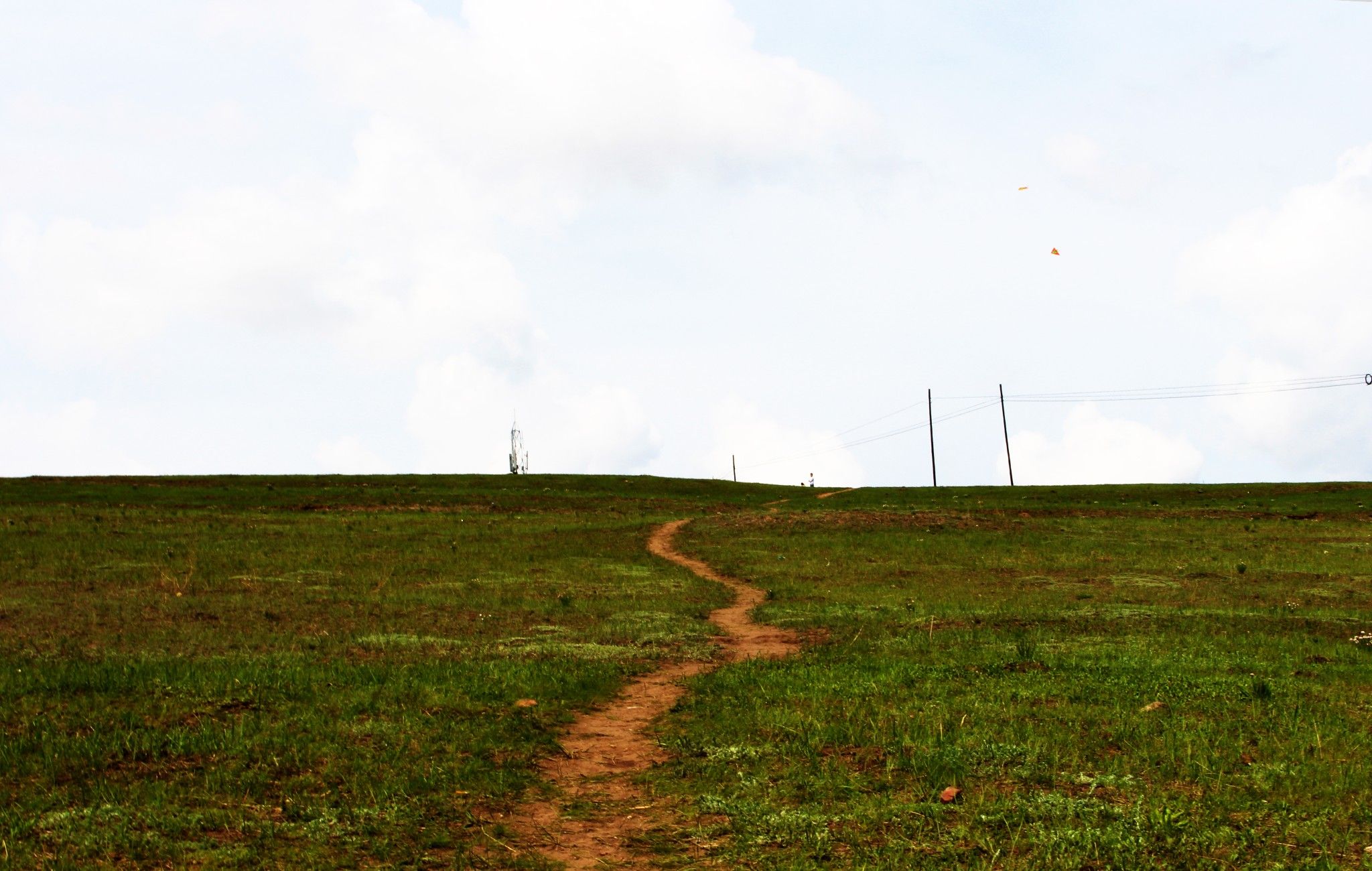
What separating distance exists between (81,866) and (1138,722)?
37.0ft

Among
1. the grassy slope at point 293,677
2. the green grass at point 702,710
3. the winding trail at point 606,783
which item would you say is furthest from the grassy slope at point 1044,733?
the grassy slope at point 293,677

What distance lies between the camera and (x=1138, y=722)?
1267 cm

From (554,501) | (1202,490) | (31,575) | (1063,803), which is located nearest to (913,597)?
(1063,803)

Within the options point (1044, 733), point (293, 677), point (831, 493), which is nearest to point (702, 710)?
point (1044, 733)

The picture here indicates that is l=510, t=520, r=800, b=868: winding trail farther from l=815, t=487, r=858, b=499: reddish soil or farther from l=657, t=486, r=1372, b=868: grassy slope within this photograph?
l=815, t=487, r=858, b=499: reddish soil

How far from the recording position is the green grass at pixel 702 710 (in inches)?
355

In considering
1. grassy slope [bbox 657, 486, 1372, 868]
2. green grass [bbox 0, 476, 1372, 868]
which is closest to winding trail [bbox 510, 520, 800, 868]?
green grass [bbox 0, 476, 1372, 868]

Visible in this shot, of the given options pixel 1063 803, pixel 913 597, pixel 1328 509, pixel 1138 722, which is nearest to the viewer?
pixel 1063 803

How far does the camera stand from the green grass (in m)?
9.02

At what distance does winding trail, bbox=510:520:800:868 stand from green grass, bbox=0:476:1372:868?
34 cm

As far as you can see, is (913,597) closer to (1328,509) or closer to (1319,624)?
(1319,624)

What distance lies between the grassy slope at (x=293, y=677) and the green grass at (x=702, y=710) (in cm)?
6

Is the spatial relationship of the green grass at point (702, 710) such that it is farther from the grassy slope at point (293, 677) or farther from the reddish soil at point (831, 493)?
the reddish soil at point (831, 493)

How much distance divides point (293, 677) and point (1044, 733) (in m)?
10.4
